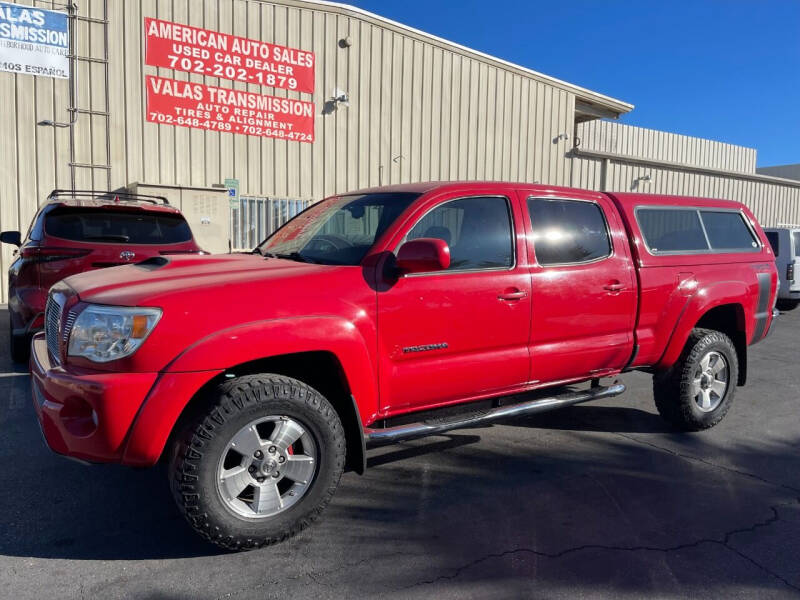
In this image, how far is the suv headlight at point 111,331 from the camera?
2.78 m

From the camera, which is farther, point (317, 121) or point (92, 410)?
point (317, 121)

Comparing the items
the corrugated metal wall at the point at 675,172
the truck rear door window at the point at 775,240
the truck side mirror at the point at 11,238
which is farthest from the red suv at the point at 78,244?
the corrugated metal wall at the point at 675,172

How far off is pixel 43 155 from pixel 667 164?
18072 millimetres

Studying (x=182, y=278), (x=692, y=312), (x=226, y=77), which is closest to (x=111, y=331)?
(x=182, y=278)

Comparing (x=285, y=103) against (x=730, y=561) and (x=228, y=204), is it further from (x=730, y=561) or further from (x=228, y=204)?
(x=730, y=561)

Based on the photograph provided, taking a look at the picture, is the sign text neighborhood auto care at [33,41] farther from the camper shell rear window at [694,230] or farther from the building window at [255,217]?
the camper shell rear window at [694,230]

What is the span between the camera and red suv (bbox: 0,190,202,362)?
5.56 meters

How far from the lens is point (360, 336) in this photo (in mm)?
3246

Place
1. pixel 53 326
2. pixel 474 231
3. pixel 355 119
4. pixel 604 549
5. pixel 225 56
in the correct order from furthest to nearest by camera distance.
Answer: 1. pixel 355 119
2. pixel 225 56
3. pixel 474 231
4. pixel 53 326
5. pixel 604 549

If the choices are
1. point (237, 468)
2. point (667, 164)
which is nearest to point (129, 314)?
point (237, 468)

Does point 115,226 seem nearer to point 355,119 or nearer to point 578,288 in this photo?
point 578,288

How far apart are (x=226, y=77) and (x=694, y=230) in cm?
1011

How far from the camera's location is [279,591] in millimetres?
2705

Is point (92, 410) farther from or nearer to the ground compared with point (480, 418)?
farther from the ground
